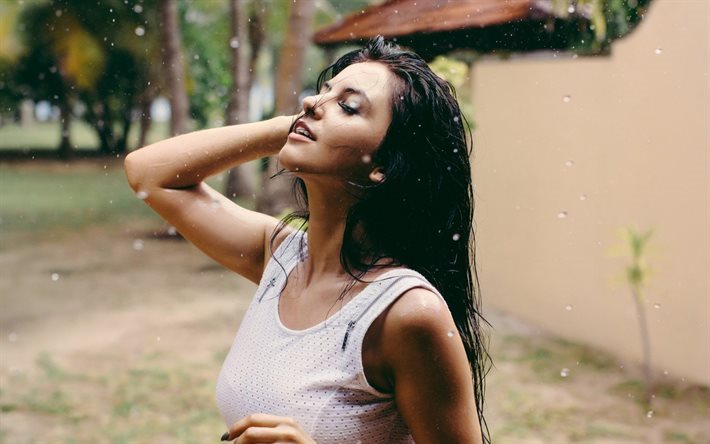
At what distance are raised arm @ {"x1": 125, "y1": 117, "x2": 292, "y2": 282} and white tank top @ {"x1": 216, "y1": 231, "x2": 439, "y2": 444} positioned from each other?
0.93ft

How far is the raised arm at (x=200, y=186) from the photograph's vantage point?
1.55m

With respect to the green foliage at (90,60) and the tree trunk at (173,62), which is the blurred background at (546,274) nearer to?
the tree trunk at (173,62)

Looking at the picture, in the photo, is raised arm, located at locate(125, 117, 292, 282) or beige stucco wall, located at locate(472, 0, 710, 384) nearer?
raised arm, located at locate(125, 117, 292, 282)

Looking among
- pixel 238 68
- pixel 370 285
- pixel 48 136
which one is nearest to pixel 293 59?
pixel 238 68

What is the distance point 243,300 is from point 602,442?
383 centimetres

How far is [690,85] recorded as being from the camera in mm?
4582

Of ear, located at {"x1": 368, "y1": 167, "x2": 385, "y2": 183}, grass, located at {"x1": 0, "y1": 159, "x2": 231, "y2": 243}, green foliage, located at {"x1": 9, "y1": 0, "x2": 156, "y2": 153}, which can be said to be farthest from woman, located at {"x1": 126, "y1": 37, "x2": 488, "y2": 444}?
green foliage, located at {"x1": 9, "y1": 0, "x2": 156, "y2": 153}

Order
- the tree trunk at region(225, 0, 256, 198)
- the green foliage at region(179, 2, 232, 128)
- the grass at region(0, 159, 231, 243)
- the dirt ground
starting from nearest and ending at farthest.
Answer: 1. the dirt ground
2. the tree trunk at region(225, 0, 256, 198)
3. the grass at region(0, 159, 231, 243)
4. the green foliage at region(179, 2, 232, 128)

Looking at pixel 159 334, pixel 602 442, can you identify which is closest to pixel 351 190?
pixel 602 442

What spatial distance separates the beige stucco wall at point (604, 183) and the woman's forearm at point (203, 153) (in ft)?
11.6

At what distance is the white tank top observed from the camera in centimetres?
121

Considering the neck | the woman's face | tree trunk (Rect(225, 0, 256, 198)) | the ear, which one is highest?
the woman's face

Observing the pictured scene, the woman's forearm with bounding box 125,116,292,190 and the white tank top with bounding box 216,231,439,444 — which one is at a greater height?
the woman's forearm with bounding box 125,116,292,190

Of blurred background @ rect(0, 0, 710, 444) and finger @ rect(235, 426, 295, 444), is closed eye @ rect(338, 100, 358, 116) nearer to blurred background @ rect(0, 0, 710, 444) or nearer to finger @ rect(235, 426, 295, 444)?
finger @ rect(235, 426, 295, 444)
